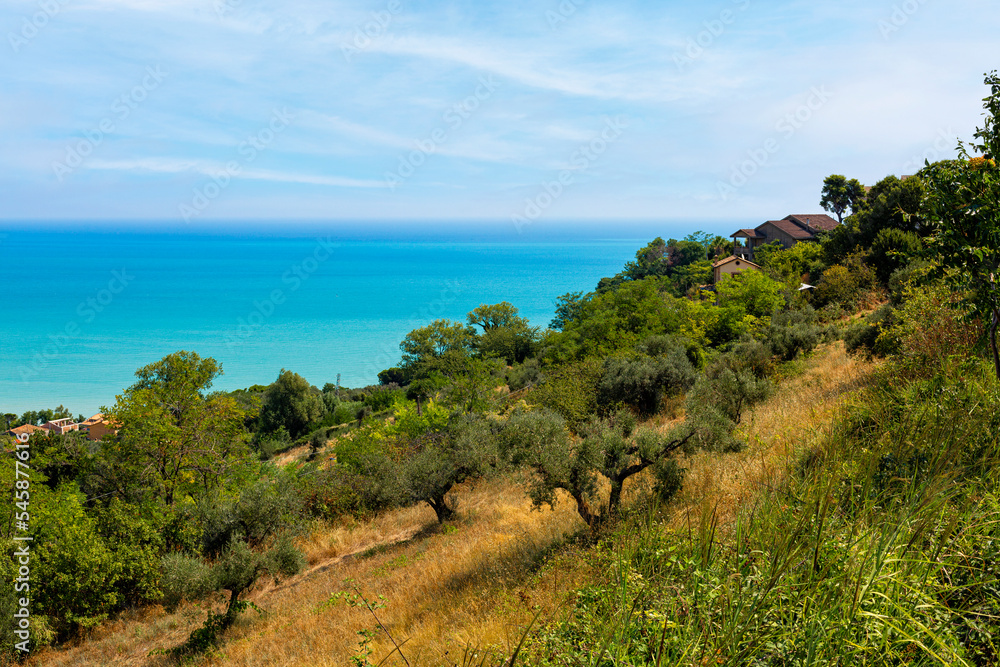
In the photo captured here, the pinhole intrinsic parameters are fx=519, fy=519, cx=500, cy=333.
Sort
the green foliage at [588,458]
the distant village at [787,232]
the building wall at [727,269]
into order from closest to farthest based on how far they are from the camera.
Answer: the green foliage at [588,458] < the building wall at [727,269] < the distant village at [787,232]

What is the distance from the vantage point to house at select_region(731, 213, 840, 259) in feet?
237

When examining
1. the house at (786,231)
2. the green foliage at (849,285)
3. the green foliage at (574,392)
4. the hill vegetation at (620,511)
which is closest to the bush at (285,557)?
the hill vegetation at (620,511)

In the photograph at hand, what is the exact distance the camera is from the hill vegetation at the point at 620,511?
2.80m

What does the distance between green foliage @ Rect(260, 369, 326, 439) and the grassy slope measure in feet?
115

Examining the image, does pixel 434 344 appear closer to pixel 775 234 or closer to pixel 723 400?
pixel 723 400

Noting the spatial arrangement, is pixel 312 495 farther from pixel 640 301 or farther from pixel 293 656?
pixel 640 301

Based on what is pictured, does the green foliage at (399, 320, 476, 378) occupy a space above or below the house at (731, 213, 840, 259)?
below

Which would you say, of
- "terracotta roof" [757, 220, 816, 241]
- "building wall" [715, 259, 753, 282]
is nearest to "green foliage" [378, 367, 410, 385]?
"building wall" [715, 259, 753, 282]

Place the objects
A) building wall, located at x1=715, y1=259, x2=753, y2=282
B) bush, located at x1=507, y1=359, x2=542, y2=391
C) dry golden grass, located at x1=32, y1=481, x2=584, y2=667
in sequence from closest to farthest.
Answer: dry golden grass, located at x1=32, y1=481, x2=584, y2=667, bush, located at x1=507, y1=359, x2=542, y2=391, building wall, located at x1=715, y1=259, x2=753, y2=282

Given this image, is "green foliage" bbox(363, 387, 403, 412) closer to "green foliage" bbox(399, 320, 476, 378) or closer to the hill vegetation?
"green foliage" bbox(399, 320, 476, 378)

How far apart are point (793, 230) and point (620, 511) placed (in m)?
79.4

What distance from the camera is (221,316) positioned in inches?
4358

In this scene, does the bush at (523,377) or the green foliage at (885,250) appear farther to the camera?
the bush at (523,377)

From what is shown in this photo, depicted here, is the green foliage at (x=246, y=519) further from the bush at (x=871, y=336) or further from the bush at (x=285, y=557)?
the bush at (x=871, y=336)
